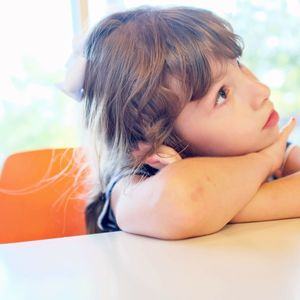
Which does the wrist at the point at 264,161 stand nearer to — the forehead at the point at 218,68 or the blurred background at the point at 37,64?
the forehead at the point at 218,68

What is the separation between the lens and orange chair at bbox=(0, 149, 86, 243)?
0.83 metres

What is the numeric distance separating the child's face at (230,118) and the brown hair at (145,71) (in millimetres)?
17

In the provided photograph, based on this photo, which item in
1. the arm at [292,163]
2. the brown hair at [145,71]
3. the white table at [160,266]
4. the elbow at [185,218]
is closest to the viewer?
the white table at [160,266]

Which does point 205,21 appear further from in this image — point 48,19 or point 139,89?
point 48,19

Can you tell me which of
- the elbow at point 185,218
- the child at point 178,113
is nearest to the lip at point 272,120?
the child at point 178,113

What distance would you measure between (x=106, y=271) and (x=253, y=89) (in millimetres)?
363

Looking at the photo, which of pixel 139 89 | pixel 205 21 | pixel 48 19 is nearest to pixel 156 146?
pixel 139 89

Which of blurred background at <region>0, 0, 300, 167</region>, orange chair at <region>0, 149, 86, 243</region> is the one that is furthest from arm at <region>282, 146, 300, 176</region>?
blurred background at <region>0, 0, 300, 167</region>

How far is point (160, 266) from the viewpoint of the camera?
430 mm

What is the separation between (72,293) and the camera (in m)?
0.38

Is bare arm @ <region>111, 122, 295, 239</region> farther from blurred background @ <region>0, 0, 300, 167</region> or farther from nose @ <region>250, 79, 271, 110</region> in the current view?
blurred background @ <region>0, 0, 300, 167</region>

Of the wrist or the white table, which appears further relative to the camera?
the wrist

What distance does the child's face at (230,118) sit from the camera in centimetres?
64

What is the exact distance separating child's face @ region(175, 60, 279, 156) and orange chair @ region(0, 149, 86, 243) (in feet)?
0.99
